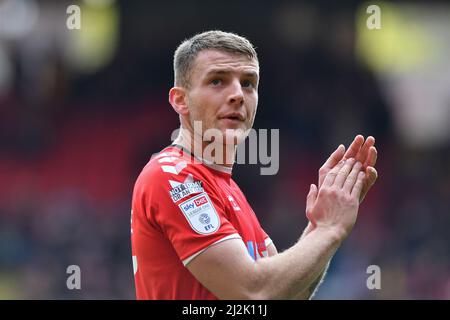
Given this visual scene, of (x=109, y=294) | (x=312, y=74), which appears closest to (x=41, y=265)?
(x=109, y=294)

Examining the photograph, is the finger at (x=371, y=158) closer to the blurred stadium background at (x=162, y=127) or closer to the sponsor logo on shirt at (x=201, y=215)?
the sponsor logo on shirt at (x=201, y=215)

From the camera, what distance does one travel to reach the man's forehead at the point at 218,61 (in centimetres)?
426

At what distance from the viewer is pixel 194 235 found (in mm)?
3783

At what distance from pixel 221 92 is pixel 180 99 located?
29 cm

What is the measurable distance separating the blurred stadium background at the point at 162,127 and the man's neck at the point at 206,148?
11.1 meters

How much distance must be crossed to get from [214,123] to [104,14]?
15403 mm

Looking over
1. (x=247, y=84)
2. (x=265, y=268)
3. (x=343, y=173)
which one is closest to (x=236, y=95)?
(x=247, y=84)

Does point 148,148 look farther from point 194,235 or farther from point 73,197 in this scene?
point 194,235

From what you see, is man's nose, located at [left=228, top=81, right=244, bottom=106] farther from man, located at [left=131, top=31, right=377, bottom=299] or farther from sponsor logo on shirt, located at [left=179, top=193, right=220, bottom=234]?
sponsor logo on shirt, located at [left=179, top=193, right=220, bottom=234]

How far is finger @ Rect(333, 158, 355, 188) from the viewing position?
410 cm

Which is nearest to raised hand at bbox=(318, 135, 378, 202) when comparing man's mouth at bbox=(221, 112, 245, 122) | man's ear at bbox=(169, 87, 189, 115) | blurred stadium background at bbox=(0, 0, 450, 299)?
man's mouth at bbox=(221, 112, 245, 122)

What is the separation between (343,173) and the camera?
13.6ft

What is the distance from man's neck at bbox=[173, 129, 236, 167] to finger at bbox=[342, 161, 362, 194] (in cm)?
66

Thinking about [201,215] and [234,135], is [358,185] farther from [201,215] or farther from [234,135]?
[201,215]
